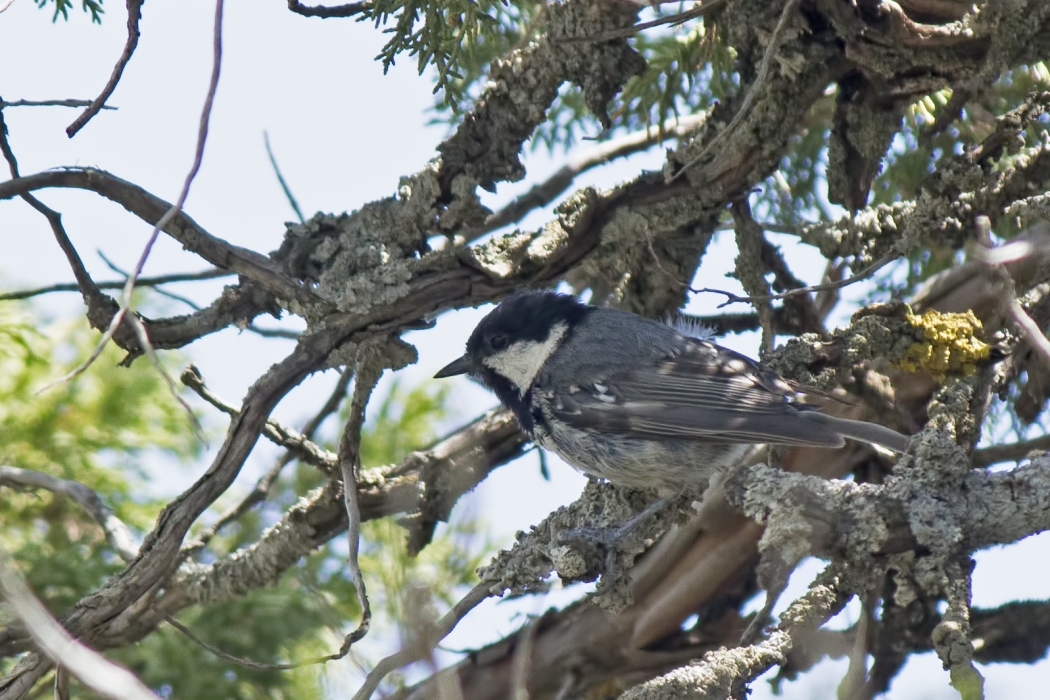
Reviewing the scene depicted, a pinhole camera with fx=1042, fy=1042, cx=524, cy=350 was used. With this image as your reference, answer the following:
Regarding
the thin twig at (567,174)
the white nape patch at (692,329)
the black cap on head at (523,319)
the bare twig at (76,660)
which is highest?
the thin twig at (567,174)

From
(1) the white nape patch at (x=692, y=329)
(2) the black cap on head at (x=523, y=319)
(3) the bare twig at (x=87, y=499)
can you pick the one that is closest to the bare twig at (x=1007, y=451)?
(1) the white nape patch at (x=692, y=329)

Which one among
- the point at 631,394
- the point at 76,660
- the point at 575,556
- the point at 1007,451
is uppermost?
the point at 631,394

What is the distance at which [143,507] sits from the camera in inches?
166

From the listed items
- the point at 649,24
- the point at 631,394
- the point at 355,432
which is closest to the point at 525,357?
the point at 631,394

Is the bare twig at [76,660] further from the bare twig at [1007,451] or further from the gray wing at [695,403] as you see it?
the bare twig at [1007,451]

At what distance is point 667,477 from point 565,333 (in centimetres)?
69

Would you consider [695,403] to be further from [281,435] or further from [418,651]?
[418,651]

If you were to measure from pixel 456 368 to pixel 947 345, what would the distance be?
1757 millimetres

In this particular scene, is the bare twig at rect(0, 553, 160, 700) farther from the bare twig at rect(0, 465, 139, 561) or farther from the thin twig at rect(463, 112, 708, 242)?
the thin twig at rect(463, 112, 708, 242)

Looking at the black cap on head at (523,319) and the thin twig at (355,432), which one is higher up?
the black cap on head at (523,319)

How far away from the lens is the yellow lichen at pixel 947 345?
2.99m

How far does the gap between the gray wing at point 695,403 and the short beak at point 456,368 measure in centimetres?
48

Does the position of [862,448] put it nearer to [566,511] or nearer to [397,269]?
[566,511]

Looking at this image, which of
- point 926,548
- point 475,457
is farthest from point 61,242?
point 926,548
